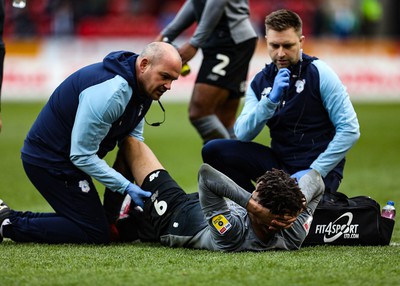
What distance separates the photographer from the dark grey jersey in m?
8.45

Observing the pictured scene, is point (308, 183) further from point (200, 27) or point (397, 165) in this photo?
point (397, 165)

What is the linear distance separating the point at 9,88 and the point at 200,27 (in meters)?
13.0

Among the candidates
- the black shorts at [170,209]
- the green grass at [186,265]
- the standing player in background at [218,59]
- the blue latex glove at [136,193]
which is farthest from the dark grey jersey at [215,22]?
the blue latex glove at [136,193]

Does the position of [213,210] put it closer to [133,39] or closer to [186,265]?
[186,265]

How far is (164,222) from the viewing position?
5.88 m

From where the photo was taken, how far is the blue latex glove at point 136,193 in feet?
18.9

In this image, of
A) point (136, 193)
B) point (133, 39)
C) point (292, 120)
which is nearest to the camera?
point (136, 193)

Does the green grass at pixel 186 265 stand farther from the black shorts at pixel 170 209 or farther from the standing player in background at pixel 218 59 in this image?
the standing player in background at pixel 218 59

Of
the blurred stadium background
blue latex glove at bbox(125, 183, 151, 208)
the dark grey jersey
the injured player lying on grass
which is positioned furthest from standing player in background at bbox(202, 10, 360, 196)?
the blurred stadium background

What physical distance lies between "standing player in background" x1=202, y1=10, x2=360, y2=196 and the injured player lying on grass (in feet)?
1.90

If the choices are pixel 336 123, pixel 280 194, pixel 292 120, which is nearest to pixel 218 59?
pixel 292 120

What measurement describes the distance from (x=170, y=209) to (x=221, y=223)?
639 mm

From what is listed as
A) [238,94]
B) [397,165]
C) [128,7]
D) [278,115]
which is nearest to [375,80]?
[128,7]

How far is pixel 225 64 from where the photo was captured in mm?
8836
